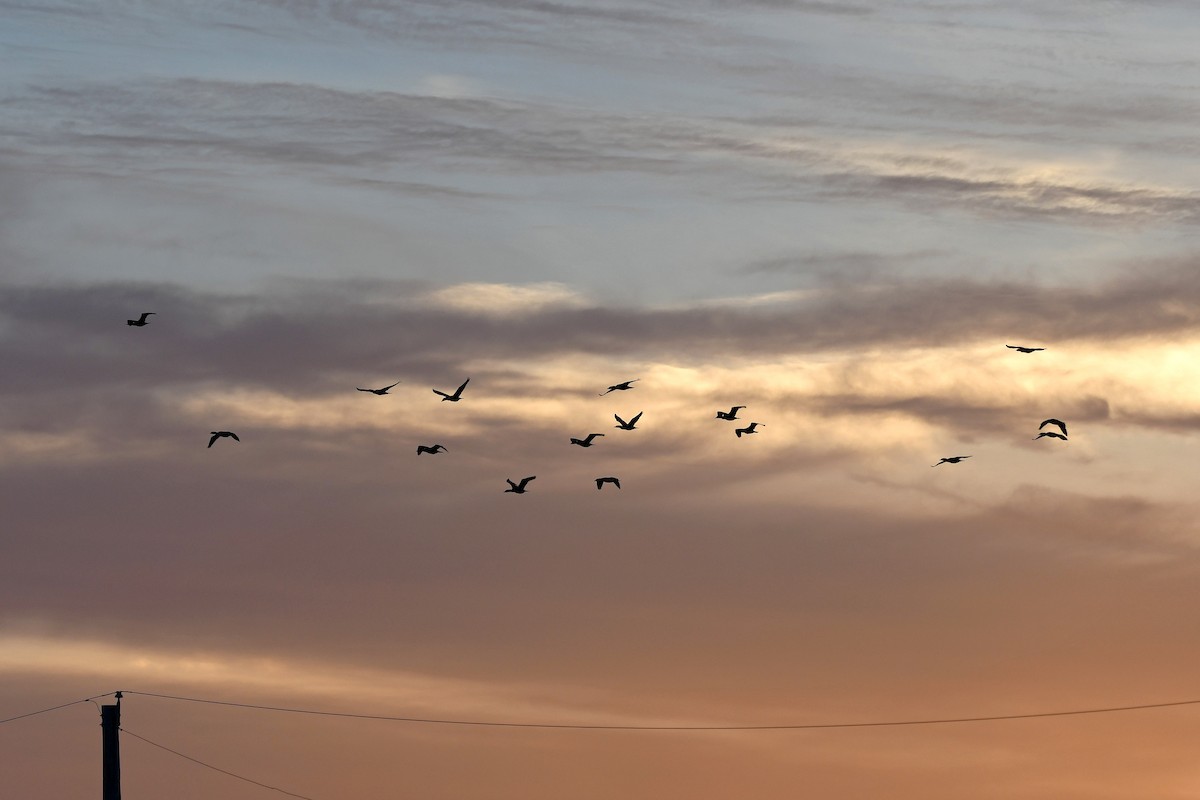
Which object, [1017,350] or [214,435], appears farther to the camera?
[214,435]

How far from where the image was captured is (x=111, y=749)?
163 m

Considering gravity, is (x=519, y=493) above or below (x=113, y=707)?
above

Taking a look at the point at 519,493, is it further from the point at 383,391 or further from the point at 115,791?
the point at 115,791

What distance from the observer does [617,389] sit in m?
166

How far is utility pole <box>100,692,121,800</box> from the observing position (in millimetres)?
162125

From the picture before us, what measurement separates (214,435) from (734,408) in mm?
32943

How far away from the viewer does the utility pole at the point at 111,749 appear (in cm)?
16212

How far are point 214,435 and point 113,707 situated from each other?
1848cm

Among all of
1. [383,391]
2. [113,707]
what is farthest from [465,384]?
[113,707]

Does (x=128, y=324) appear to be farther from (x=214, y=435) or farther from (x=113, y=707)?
(x=113, y=707)

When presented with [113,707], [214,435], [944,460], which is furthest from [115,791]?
[944,460]

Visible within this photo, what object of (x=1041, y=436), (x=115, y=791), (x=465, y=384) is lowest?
(x=115, y=791)

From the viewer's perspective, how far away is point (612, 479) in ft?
566

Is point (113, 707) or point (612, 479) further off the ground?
point (612, 479)
